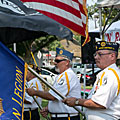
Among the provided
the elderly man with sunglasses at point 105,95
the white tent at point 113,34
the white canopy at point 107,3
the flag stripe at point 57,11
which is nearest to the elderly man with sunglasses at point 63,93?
the elderly man with sunglasses at point 105,95

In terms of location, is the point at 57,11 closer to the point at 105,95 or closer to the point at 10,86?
the point at 105,95

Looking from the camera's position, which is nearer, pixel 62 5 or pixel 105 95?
pixel 105 95

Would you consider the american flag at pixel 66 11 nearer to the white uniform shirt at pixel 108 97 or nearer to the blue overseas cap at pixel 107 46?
the blue overseas cap at pixel 107 46

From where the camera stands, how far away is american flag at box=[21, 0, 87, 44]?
4.65m

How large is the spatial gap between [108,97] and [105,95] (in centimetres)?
Answer: 4

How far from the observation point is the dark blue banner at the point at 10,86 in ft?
9.73

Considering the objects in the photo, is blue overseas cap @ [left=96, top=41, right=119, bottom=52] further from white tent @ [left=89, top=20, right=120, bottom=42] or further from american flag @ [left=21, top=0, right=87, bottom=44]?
white tent @ [left=89, top=20, right=120, bottom=42]

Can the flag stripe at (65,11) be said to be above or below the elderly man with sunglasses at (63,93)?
above

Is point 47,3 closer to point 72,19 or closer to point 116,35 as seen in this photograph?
point 72,19

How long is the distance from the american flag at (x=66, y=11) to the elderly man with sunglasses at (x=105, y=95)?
1.37 metres

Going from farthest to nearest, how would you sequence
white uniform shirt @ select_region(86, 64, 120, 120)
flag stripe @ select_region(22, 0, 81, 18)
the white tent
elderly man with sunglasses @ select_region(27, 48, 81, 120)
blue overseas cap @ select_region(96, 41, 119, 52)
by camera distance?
the white tent, flag stripe @ select_region(22, 0, 81, 18), elderly man with sunglasses @ select_region(27, 48, 81, 120), blue overseas cap @ select_region(96, 41, 119, 52), white uniform shirt @ select_region(86, 64, 120, 120)

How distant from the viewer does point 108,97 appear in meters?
3.37

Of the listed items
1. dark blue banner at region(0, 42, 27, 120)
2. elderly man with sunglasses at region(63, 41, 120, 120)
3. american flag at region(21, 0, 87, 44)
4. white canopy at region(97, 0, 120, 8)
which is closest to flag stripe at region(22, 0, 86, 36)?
american flag at region(21, 0, 87, 44)

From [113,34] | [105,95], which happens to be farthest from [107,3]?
[105,95]
